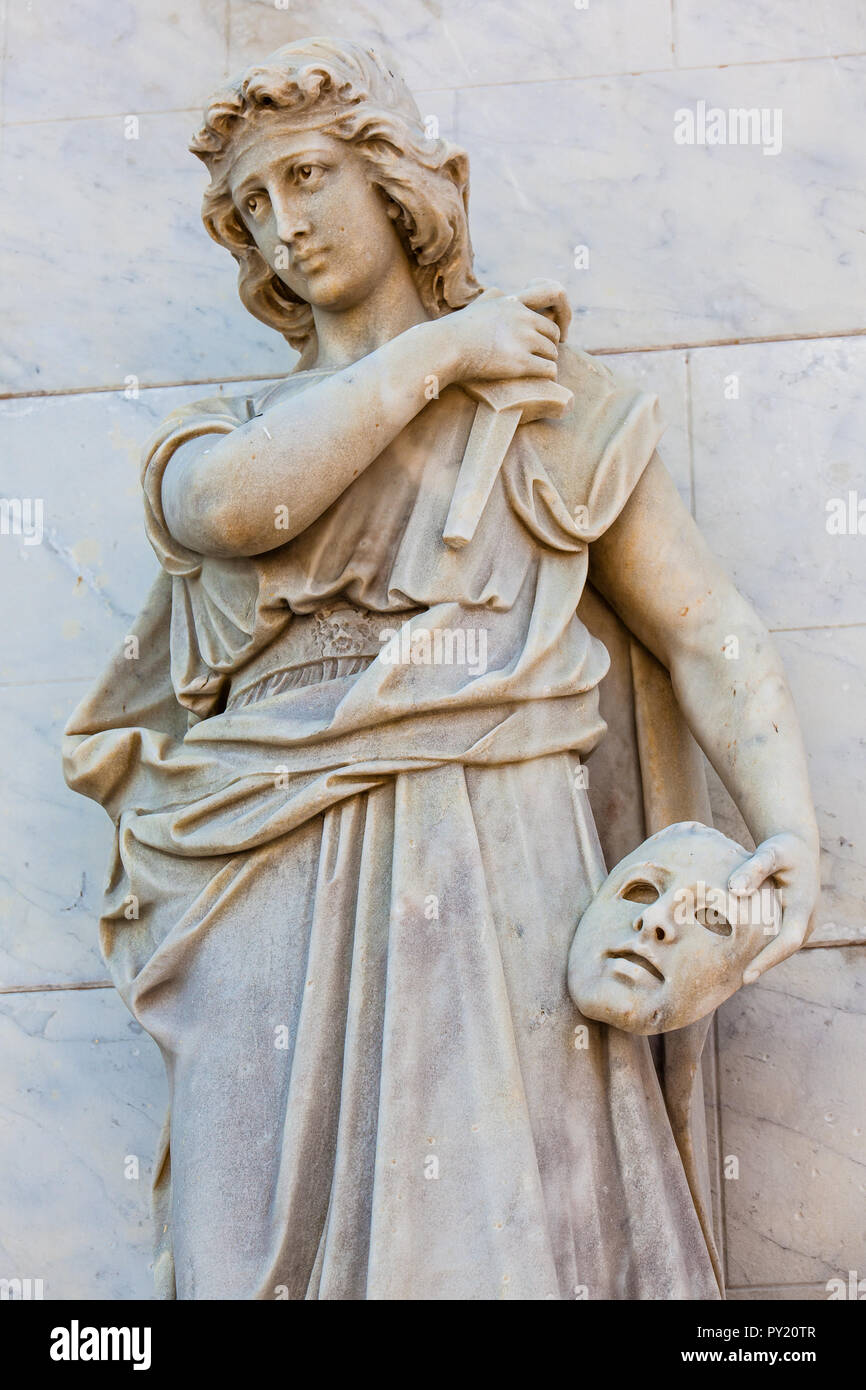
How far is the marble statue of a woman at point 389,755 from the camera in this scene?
478cm

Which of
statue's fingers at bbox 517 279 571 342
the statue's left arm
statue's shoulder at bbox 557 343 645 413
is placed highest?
statue's fingers at bbox 517 279 571 342

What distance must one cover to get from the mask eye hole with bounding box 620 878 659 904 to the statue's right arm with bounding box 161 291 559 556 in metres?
0.99

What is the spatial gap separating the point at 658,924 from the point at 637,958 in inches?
3.1

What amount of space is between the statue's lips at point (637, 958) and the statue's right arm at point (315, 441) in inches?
42.8

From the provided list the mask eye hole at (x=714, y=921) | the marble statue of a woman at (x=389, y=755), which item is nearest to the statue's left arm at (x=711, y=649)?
the marble statue of a woman at (x=389, y=755)

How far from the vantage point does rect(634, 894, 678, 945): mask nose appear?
484cm

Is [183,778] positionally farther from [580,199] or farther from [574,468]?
[580,199]

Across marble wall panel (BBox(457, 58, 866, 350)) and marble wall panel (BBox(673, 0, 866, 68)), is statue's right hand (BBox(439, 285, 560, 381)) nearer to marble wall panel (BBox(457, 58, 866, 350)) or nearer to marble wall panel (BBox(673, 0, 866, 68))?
marble wall panel (BBox(457, 58, 866, 350))

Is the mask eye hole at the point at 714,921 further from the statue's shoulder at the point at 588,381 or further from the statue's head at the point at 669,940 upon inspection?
the statue's shoulder at the point at 588,381

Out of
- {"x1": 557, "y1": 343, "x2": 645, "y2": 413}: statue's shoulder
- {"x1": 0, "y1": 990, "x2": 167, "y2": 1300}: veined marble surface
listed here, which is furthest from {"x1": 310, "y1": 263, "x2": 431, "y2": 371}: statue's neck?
{"x1": 0, "y1": 990, "x2": 167, "y2": 1300}: veined marble surface

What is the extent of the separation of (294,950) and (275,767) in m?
0.38

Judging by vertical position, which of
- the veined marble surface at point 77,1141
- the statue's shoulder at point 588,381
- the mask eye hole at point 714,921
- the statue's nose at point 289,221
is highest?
the statue's nose at point 289,221

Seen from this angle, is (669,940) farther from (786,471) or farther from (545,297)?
(786,471)

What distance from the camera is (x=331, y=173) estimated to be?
537 centimetres
